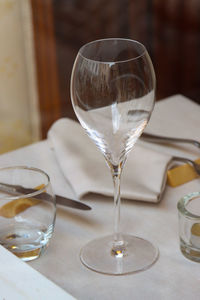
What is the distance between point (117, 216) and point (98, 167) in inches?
8.3

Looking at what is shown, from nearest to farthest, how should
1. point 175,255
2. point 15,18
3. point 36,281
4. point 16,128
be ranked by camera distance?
point 36,281 → point 175,255 → point 15,18 → point 16,128

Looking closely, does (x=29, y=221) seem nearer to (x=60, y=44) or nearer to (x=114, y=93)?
(x=114, y=93)

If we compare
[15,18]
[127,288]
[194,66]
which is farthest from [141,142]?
[194,66]

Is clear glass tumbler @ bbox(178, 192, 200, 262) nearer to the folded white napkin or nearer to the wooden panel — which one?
the folded white napkin

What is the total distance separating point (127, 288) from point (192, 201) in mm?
139

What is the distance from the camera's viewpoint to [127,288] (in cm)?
58

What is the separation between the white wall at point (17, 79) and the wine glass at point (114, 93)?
1.82 meters

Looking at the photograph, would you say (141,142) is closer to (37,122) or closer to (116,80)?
(116,80)

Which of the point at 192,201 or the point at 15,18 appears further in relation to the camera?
the point at 15,18

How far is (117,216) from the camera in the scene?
0.65 metres

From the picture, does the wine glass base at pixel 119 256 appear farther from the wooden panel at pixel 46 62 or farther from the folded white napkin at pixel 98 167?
the wooden panel at pixel 46 62

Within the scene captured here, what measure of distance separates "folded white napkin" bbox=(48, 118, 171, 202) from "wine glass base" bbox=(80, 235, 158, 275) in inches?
3.6

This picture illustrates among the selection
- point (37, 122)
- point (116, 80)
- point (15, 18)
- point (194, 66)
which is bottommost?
point (37, 122)

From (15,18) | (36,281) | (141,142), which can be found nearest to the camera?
(36,281)
